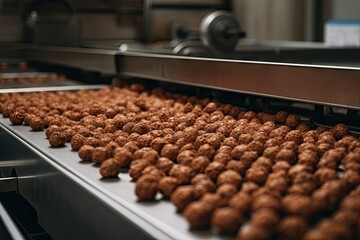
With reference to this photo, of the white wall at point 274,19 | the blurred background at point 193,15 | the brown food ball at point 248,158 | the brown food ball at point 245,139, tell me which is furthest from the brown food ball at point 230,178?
the white wall at point 274,19

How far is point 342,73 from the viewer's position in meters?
1.45

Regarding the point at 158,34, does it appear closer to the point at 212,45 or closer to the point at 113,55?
the point at 212,45

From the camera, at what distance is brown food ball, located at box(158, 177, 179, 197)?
107 centimetres

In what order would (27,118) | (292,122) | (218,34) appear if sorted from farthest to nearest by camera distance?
1. (218,34)
2. (27,118)
3. (292,122)

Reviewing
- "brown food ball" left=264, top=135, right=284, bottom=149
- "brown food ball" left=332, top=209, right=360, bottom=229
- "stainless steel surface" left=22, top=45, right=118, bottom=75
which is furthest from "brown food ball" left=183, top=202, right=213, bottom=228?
"stainless steel surface" left=22, top=45, right=118, bottom=75

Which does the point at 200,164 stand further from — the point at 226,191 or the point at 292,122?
the point at 292,122

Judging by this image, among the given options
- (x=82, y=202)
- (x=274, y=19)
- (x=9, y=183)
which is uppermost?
(x=274, y=19)

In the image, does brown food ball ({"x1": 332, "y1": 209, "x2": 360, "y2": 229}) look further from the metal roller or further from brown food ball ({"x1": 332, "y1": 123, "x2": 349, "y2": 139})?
the metal roller

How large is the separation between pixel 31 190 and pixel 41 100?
0.88 meters

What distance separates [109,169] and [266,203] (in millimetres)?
426

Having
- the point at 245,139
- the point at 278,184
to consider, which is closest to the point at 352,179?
the point at 278,184

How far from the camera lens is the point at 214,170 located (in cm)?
113

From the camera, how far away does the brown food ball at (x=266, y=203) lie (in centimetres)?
91

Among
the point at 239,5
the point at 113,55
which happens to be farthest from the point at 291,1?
the point at 113,55
